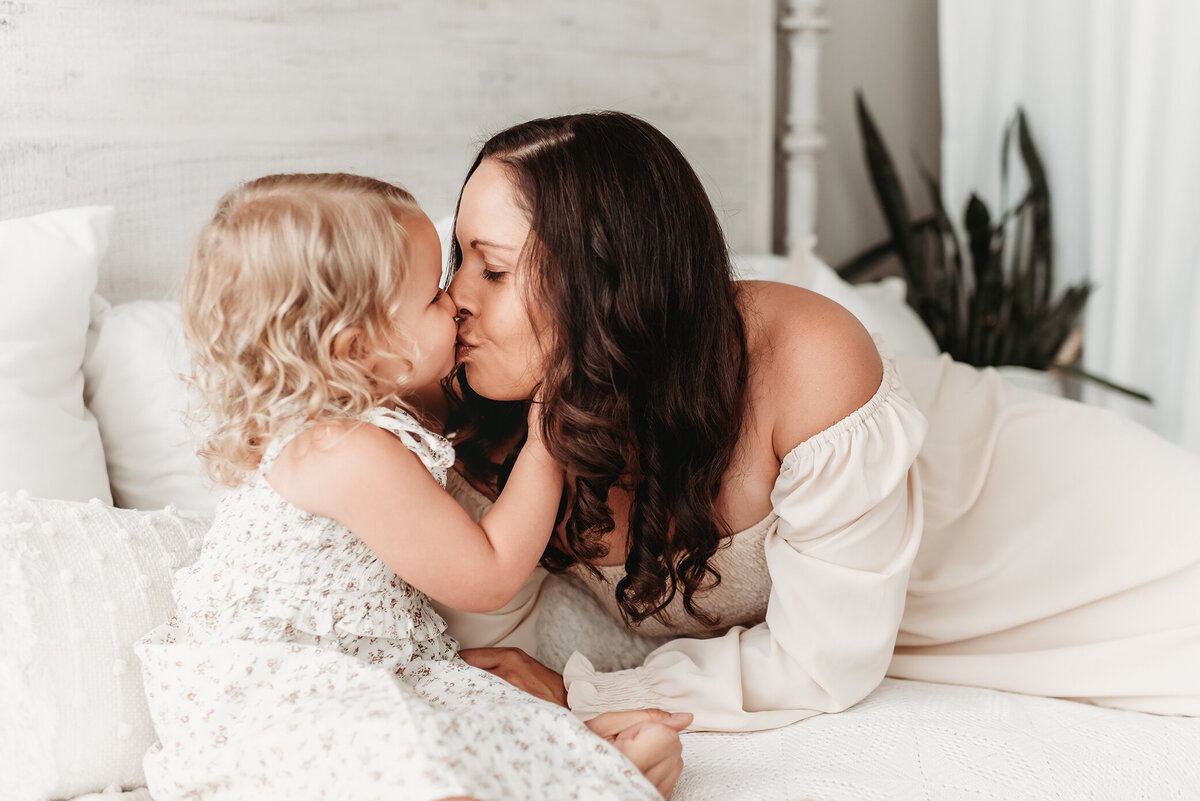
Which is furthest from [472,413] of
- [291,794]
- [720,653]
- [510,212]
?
[291,794]

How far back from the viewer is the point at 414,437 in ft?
3.41

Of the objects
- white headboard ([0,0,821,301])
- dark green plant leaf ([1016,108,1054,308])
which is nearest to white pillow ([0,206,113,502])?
white headboard ([0,0,821,301])

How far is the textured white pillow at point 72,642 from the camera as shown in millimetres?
926

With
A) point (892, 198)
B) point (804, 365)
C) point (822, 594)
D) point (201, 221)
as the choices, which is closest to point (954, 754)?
point (822, 594)

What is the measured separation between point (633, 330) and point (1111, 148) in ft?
5.31

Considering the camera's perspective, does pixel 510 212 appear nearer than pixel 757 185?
Yes

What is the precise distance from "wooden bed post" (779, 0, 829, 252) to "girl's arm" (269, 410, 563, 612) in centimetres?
151

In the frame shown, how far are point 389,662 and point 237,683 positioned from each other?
16cm

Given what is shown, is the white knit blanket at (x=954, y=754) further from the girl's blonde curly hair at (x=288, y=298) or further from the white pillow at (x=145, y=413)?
the white pillow at (x=145, y=413)

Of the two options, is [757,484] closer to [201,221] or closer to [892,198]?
[201,221]

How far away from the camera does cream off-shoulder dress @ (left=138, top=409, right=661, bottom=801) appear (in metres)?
0.83

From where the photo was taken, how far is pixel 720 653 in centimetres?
124

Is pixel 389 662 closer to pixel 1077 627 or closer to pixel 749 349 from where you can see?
pixel 749 349

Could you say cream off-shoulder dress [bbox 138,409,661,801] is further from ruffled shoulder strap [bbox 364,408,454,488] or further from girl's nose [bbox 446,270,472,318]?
girl's nose [bbox 446,270,472,318]
